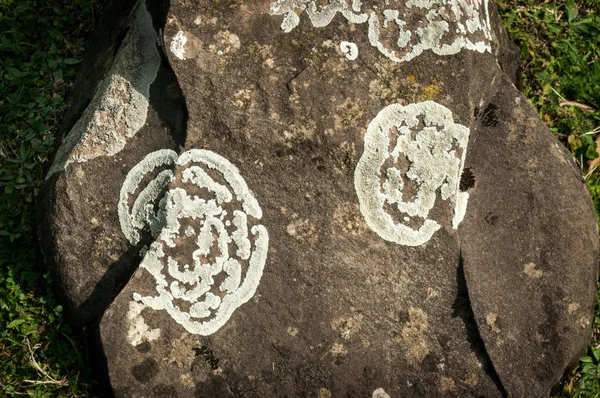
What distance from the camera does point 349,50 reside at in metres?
2.65

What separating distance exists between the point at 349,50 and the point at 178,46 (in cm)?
66

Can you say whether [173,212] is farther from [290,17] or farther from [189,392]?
[290,17]

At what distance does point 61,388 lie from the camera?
2910 millimetres

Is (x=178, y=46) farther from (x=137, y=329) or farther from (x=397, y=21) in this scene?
(x=137, y=329)

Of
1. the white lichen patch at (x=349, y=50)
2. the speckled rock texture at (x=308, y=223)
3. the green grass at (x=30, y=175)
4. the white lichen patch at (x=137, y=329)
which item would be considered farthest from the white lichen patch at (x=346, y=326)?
the green grass at (x=30, y=175)

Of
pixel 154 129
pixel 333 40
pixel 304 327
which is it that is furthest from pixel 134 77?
pixel 304 327

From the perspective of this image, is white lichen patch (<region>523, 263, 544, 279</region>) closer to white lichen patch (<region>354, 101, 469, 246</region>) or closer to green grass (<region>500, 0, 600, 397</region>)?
white lichen patch (<region>354, 101, 469, 246</region>)

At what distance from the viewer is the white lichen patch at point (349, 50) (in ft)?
8.69

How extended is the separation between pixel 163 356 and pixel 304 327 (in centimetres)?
55

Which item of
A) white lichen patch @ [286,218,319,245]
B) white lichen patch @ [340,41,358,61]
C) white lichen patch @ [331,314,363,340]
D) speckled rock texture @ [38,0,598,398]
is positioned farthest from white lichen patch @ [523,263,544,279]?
white lichen patch @ [340,41,358,61]

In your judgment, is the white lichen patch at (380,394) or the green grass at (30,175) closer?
the white lichen patch at (380,394)

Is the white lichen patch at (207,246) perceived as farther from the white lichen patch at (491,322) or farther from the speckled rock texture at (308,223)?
the white lichen patch at (491,322)

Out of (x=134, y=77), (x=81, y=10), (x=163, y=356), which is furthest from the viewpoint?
(x=81, y=10)

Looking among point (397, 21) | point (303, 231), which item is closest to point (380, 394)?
point (303, 231)
